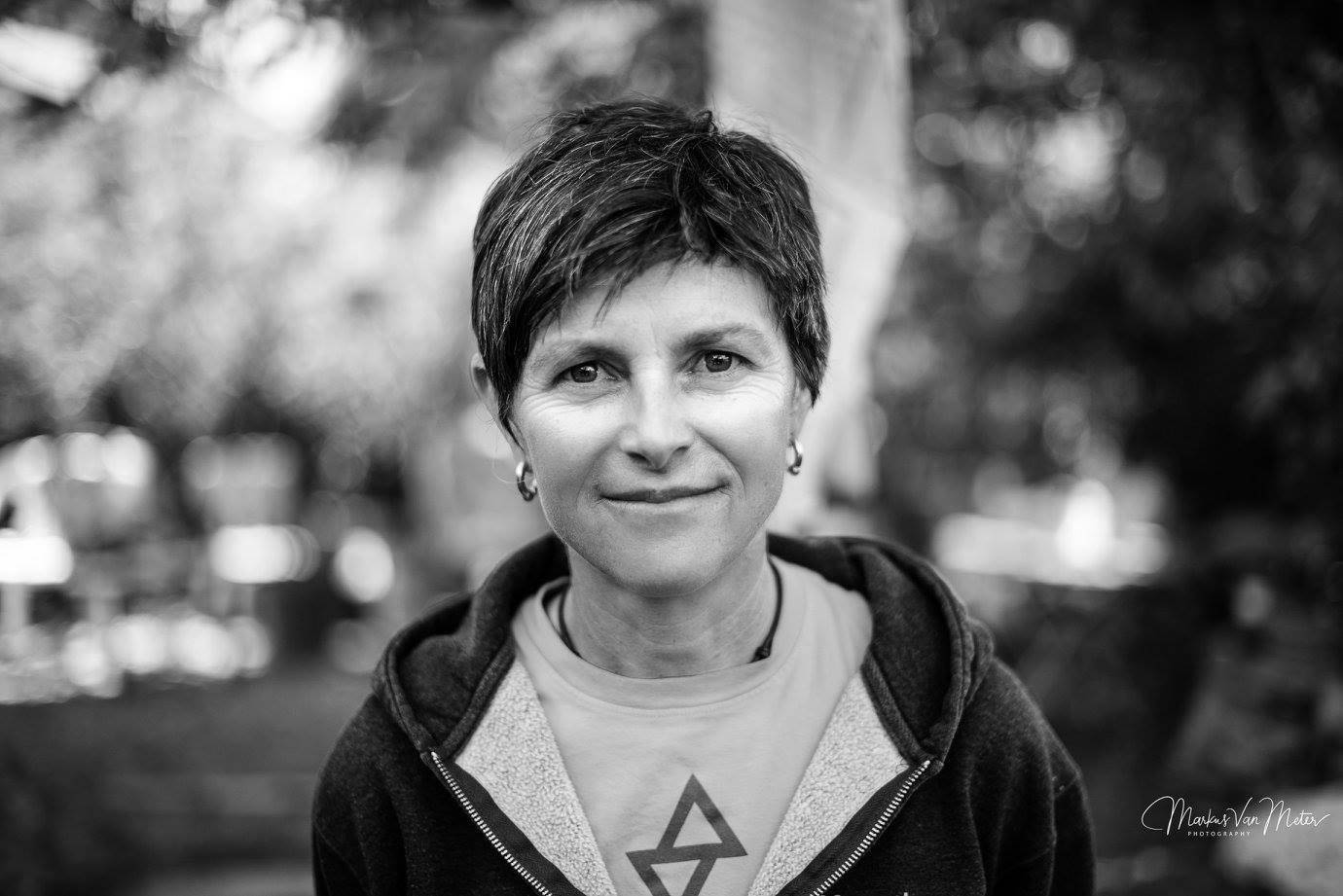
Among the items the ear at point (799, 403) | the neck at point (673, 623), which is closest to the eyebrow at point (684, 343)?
the ear at point (799, 403)

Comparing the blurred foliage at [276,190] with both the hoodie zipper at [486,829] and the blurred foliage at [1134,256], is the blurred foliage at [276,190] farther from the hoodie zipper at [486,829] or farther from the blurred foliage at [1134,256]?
the hoodie zipper at [486,829]

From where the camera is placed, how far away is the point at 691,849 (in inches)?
57.1

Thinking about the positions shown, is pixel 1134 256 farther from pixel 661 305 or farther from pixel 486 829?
pixel 486 829

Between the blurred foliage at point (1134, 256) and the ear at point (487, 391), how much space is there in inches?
86.3

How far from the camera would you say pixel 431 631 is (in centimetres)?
169

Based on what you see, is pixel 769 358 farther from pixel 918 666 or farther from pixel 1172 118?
pixel 1172 118

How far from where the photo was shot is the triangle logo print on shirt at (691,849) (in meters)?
1.44

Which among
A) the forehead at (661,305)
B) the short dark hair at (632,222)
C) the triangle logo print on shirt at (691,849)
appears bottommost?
the triangle logo print on shirt at (691,849)

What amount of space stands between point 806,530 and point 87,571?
24.7 feet

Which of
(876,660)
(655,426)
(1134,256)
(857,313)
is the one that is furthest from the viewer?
(1134,256)

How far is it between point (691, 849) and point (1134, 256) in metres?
4.36

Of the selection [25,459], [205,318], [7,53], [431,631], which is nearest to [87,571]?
[25,459]

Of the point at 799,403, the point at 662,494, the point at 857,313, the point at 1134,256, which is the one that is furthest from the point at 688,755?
the point at 1134,256

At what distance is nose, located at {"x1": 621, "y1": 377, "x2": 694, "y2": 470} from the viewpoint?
133cm
